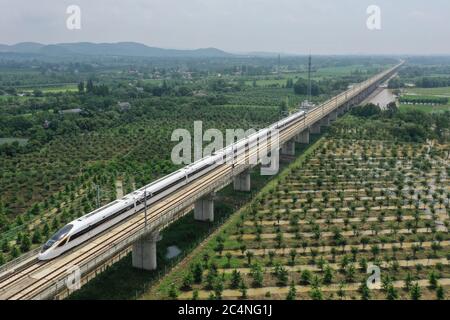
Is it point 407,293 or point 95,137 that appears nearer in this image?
point 407,293

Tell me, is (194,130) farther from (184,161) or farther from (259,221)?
(259,221)

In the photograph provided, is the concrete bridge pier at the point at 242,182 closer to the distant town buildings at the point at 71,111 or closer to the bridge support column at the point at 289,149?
the bridge support column at the point at 289,149

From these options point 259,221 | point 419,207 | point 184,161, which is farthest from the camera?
point 184,161

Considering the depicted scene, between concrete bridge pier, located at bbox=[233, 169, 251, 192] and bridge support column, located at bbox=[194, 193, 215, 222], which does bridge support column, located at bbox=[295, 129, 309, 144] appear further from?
bridge support column, located at bbox=[194, 193, 215, 222]

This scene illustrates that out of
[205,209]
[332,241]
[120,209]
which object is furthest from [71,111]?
[332,241]

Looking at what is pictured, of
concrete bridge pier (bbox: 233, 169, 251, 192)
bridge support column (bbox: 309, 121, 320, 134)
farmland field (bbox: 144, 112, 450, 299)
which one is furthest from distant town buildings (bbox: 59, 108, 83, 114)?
concrete bridge pier (bbox: 233, 169, 251, 192)

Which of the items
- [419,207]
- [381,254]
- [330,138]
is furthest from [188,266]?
[330,138]

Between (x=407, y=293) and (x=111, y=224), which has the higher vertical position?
(x=111, y=224)
